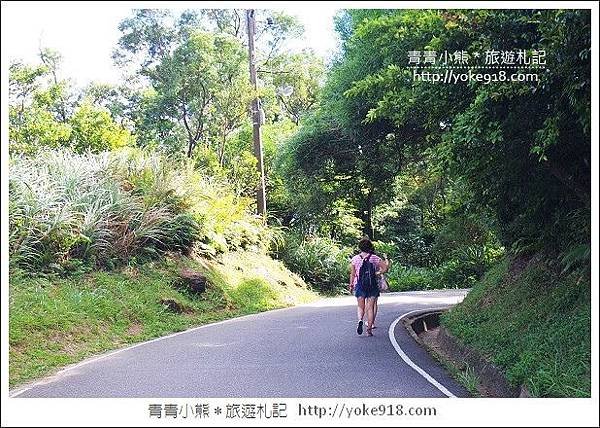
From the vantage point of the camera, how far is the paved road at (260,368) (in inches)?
245

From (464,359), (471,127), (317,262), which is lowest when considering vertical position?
(464,359)

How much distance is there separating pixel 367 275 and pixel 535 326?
8.35 feet

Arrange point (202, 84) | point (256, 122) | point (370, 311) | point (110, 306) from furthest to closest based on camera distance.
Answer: point (256, 122)
point (202, 84)
point (110, 306)
point (370, 311)

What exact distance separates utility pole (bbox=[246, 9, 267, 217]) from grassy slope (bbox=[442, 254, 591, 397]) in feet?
29.2

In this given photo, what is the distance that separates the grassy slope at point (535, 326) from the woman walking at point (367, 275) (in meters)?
1.33

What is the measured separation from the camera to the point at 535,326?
298 inches

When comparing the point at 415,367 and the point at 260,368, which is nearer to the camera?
the point at 260,368

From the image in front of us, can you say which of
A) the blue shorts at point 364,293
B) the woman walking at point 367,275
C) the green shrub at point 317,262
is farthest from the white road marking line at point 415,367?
the green shrub at point 317,262

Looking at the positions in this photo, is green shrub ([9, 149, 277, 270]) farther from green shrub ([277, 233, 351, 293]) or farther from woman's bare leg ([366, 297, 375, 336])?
woman's bare leg ([366, 297, 375, 336])

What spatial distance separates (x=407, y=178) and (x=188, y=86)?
610cm

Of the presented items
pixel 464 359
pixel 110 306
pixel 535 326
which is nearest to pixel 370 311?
pixel 464 359

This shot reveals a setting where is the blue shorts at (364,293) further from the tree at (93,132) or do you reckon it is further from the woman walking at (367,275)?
the tree at (93,132)

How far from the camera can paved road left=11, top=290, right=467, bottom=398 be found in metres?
6.22

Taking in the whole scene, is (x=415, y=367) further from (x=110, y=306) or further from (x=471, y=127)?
(x=110, y=306)
